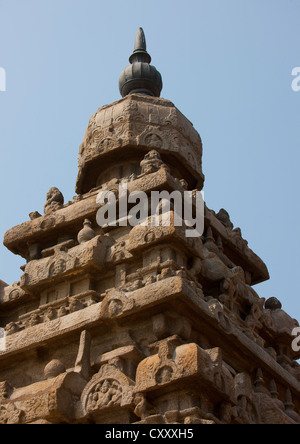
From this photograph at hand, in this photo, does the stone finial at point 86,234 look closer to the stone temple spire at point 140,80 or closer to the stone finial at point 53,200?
the stone finial at point 53,200

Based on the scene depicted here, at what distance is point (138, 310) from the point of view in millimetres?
10406

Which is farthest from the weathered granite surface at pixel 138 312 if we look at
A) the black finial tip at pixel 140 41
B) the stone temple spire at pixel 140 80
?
the black finial tip at pixel 140 41

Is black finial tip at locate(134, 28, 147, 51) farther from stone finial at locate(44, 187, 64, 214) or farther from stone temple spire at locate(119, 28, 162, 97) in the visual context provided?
stone finial at locate(44, 187, 64, 214)

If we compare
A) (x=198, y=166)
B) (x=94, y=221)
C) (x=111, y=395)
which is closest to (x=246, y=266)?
(x=198, y=166)

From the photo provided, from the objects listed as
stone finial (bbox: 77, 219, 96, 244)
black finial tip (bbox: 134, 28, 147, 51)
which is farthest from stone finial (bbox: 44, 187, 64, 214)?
black finial tip (bbox: 134, 28, 147, 51)

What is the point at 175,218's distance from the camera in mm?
11195

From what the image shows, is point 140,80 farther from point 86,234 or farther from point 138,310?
point 138,310

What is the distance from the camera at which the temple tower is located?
970cm

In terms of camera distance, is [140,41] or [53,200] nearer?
[53,200]

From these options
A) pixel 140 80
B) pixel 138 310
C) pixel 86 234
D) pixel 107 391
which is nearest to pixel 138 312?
pixel 138 310

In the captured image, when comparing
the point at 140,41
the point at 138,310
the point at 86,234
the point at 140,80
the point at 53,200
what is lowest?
the point at 138,310

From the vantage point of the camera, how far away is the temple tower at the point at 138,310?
970 centimetres
